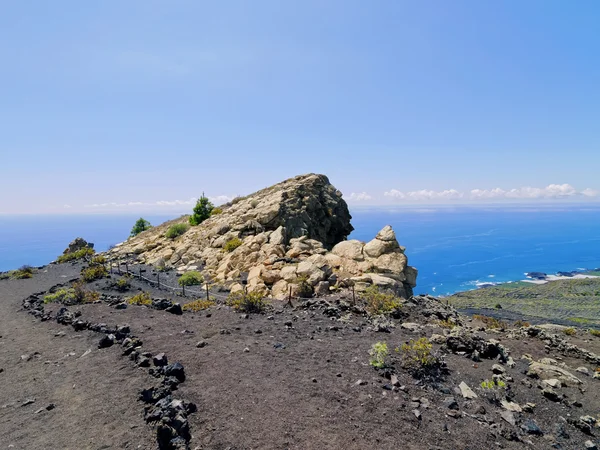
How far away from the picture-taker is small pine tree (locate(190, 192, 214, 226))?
4450cm

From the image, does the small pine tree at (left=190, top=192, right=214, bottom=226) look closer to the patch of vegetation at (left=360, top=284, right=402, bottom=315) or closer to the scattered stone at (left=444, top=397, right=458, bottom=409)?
the patch of vegetation at (left=360, top=284, right=402, bottom=315)

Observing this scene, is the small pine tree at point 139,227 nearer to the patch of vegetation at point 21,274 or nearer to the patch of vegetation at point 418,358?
the patch of vegetation at point 21,274

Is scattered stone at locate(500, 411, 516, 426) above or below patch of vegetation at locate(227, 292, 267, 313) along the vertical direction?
below

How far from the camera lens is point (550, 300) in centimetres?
7056

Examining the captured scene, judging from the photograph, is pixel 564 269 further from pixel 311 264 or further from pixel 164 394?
pixel 164 394

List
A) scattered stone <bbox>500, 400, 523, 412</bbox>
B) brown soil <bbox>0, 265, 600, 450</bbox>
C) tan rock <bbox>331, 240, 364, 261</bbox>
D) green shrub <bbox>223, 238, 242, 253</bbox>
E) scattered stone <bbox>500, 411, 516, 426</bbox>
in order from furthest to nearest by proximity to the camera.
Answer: green shrub <bbox>223, 238, 242, 253</bbox>, tan rock <bbox>331, 240, 364, 261</bbox>, scattered stone <bbox>500, 400, 523, 412</bbox>, scattered stone <bbox>500, 411, 516, 426</bbox>, brown soil <bbox>0, 265, 600, 450</bbox>

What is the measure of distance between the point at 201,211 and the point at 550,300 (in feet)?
246

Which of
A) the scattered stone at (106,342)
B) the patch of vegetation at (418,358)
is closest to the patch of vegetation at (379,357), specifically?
the patch of vegetation at (418,358)

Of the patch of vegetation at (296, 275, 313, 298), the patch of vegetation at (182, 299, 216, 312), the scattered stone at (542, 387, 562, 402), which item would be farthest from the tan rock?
the scattered stone at (542, 387, 562, 402)

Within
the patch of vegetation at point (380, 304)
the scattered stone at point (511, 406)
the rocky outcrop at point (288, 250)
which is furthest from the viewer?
the rocky outcrop at point (288, 250)

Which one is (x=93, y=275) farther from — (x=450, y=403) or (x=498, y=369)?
(x=498, y=369)

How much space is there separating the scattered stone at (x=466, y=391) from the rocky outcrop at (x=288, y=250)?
10.6m

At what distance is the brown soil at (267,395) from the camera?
646cm

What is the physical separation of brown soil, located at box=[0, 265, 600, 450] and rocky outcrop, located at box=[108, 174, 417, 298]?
24.2ft
